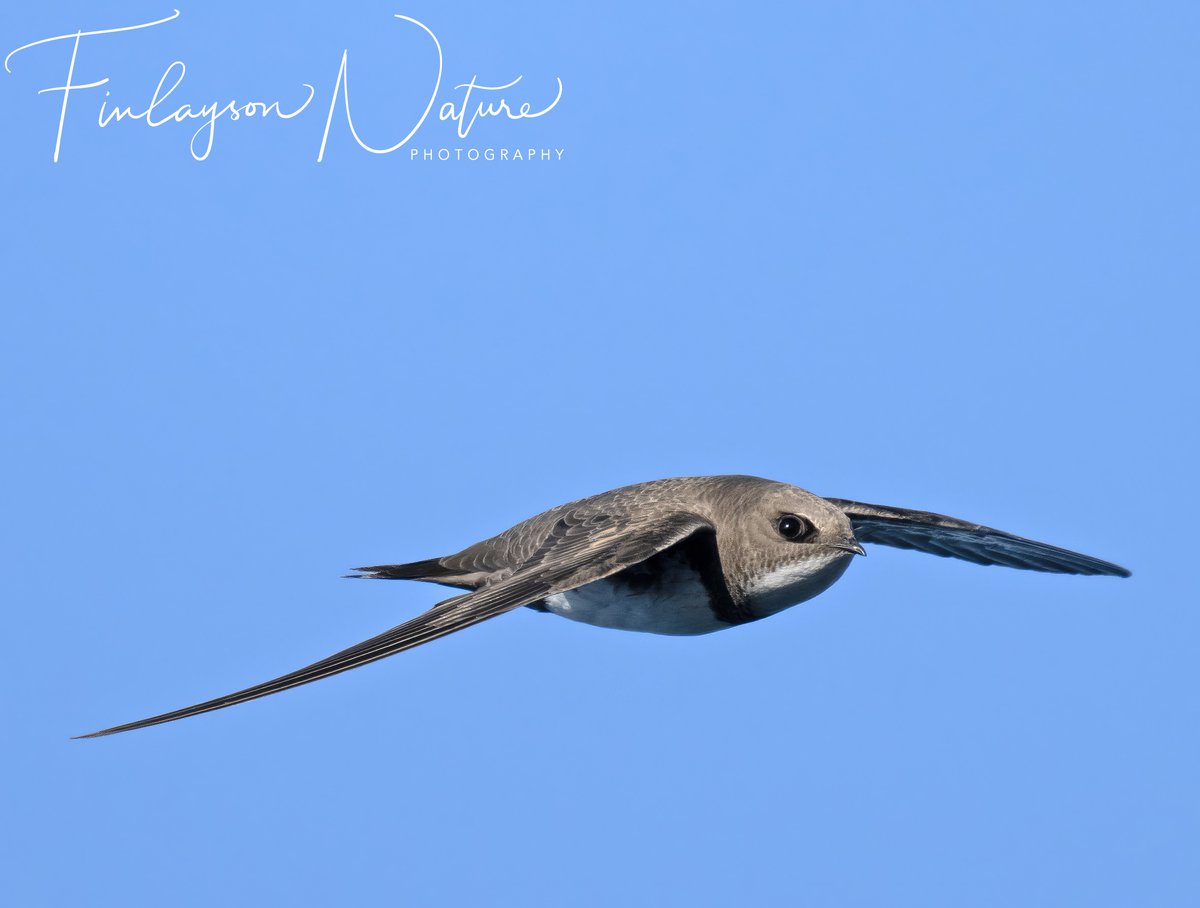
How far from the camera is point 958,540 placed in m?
10.0

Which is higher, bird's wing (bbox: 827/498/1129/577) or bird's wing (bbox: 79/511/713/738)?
bird's wing (bbox: 827/498/1129/577)

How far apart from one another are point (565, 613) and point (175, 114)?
449 cm

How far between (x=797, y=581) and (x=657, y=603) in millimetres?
890

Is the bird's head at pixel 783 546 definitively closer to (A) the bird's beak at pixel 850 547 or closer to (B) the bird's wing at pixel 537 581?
(A) the bird's beak at pixel 850 547

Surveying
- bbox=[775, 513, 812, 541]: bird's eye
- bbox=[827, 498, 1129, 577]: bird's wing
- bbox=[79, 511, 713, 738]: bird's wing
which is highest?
bbox=[827, 498, 1129, 577]: bird's wing

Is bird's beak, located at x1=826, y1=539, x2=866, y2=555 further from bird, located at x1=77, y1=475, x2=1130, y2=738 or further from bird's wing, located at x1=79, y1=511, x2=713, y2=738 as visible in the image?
bird's wing, located at x1=79, y1=511, x2=713, y2=738

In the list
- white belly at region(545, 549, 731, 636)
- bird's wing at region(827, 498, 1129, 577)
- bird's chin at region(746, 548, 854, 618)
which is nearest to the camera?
bird's chin at region(746, 548, 854, 618)

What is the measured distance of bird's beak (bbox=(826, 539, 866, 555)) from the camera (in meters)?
7.81

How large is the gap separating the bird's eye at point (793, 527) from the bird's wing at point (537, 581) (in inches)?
16.5

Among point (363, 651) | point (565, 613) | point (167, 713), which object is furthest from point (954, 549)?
point (167, 713)

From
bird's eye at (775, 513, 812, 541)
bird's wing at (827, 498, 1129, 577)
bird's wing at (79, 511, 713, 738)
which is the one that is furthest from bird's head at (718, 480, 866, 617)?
bird's wing at (827, 498, 1129, 577)

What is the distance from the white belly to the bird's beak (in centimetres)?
91

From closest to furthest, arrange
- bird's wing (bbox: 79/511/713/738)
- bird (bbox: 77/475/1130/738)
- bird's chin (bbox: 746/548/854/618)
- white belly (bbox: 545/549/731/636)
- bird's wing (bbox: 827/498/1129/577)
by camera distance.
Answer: bird's wing (bbox: 79/511/713/738) < bird (bbox: 77/475/1130/738) < bird's chin (bbox: 746/548/854/618) < white belly (bbox: 545/549/731/636) < bird's wing (bbox: 827/498/1129/577)

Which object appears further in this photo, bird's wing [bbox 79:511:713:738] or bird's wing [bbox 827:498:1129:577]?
bird's wing [bbox 827:498:1129:577]
